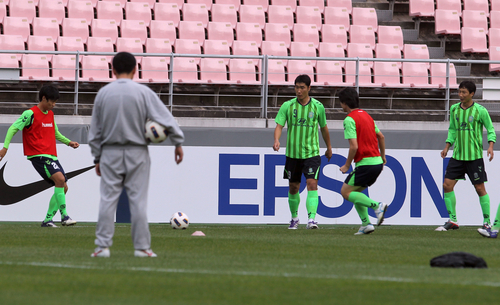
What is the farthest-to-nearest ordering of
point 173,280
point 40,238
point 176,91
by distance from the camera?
1. point 176,91
2. point 40,238
3. point 173,280

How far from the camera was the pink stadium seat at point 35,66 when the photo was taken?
46.6 feet

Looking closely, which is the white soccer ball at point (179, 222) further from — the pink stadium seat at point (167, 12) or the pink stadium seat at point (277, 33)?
the pink stadium seat at point (167, 12)

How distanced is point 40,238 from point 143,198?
295 centimetres

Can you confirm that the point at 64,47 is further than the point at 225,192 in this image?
Yes

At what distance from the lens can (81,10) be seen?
1698 centimetres

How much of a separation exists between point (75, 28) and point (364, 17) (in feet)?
23.1

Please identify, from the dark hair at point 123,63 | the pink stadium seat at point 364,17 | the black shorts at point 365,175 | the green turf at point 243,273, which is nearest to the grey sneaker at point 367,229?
the black shorts at point 365,175

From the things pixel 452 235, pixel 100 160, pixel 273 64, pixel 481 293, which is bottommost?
pixel 452 235

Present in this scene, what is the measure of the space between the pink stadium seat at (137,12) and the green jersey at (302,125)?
7.55 meters

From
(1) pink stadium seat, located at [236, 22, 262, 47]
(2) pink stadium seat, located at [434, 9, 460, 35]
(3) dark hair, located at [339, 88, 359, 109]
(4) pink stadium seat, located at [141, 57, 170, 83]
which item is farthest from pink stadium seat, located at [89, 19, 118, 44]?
(3) dark hair, located at [339, 88, 359, 109]

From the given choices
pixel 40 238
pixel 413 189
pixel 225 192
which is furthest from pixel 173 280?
pixel 413 189

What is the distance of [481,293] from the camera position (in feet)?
14.3

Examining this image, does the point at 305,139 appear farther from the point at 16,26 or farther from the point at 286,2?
the point at 286,2

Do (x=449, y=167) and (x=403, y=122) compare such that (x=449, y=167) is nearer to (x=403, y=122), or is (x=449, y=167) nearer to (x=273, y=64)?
(x=403, y=122)
